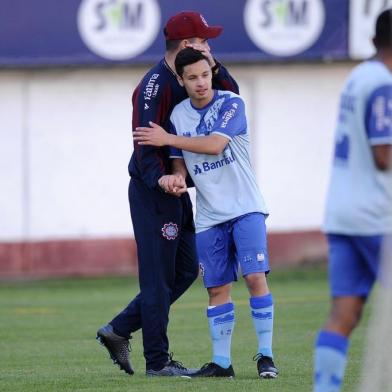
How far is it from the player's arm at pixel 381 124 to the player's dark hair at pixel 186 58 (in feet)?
7.50

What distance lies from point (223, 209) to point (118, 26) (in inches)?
442

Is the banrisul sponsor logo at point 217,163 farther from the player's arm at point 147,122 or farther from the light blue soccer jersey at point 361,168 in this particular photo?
the light blue soccer jersey at point 361,168

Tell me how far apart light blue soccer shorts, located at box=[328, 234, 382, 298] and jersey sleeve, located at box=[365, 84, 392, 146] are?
50 cm

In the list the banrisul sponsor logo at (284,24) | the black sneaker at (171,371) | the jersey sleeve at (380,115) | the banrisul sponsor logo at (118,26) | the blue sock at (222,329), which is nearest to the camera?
the jersey sleeve at (380,115)

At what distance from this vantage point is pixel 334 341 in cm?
621

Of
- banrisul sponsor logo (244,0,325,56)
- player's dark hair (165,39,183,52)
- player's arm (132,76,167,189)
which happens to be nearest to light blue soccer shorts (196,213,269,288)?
player's arm (132,76,167,189)

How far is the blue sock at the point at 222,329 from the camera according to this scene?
8539mm

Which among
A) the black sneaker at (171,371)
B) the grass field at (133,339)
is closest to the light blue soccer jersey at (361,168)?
the grass field at (133,339)

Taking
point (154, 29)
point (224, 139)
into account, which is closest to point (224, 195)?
point (224, 139)

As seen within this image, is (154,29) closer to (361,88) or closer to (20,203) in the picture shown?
(20,203)

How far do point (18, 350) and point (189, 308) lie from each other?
443 cm

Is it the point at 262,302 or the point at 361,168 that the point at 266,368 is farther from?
the point at 361,168

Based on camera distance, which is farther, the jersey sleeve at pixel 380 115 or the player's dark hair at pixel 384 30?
the player's dark hair at pixel 384 30

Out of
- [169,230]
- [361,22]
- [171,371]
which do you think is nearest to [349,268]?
[169,230]
